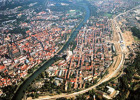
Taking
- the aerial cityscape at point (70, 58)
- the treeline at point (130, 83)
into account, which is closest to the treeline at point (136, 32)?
the aerial cityscape at point (70, 58)

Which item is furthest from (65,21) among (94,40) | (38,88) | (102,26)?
(38,88)

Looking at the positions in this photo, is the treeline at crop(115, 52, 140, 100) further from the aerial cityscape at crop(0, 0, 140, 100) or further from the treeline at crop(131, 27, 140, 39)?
the treeline at crop(131, 27, 140, 39)

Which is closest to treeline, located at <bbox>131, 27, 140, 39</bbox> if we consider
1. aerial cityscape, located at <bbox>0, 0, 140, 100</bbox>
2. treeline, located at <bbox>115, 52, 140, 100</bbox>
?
aerial cityscape, located at <bbox>0, 0, 140, 100</bbox>

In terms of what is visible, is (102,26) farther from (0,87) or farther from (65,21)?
(0,87)

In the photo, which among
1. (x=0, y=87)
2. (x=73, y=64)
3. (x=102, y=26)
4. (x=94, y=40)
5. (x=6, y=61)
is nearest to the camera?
(x=0, y=87)

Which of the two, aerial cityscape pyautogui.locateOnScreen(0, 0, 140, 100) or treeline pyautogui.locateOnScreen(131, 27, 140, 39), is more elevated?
treeline pyautogui.locateOnScreen(131, 27, 140, 39)

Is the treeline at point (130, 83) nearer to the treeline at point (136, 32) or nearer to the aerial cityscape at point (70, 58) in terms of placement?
the aerial cityscape at point (70, 58)

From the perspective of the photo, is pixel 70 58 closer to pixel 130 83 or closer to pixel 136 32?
pixel 130 83

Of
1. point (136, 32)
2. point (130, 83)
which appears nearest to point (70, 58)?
point (130, 83)

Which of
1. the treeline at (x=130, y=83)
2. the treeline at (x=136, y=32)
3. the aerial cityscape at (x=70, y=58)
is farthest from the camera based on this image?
the treeline at (x=136, y=32)
